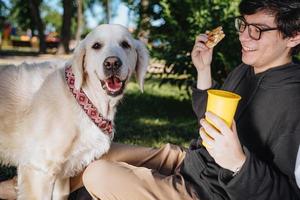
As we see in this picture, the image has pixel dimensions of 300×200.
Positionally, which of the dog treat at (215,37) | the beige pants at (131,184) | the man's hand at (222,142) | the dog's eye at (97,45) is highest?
the dog treat at (215,37)

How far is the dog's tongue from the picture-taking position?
9.79ft

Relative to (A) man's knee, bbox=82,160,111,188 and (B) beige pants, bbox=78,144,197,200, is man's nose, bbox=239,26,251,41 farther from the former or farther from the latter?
(A) man's knee, bbox=82,160,111,188

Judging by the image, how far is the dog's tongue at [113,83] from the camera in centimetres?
299

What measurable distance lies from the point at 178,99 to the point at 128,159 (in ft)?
21.2

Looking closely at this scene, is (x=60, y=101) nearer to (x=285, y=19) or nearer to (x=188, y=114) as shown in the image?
(x=285, y=19)

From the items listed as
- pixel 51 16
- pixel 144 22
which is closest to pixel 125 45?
pixel 144 22

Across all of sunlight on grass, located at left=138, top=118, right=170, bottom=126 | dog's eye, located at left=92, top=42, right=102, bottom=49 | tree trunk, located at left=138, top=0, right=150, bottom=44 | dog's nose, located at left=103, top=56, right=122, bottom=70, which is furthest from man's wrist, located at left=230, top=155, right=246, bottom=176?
tree trunk, located at left=138, top=0, right=150, bottom=44

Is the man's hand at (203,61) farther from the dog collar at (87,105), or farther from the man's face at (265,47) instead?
the dog collar at (87,105)

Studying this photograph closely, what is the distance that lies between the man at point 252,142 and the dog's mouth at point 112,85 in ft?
1.99

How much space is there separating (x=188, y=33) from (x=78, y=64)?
4.67 meters

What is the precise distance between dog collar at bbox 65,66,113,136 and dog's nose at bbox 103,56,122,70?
0.87ft

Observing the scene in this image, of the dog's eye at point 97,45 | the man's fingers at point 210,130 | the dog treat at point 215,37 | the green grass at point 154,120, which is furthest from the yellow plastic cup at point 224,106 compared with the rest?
the green grass at point 154,120

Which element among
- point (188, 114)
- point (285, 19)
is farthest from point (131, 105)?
point (285, 19)

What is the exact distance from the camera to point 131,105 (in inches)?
333
